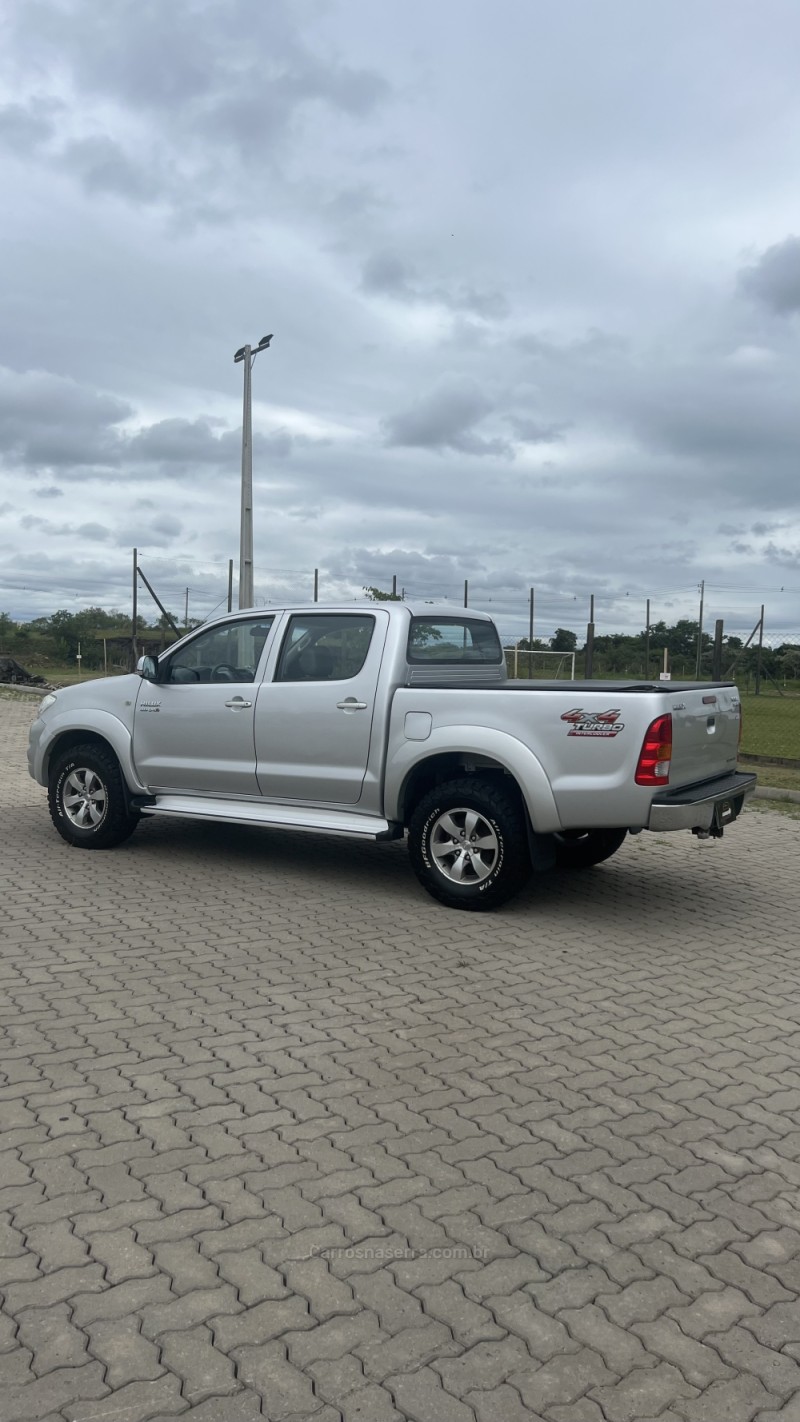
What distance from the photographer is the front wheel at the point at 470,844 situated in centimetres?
661

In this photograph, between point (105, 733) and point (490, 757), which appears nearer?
point (490, 757)

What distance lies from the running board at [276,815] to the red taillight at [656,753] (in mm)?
1697

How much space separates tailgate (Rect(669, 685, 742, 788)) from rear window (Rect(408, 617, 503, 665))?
70.6 inches

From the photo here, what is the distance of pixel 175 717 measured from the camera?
26.3 ft

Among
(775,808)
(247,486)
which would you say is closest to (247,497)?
(247,486)

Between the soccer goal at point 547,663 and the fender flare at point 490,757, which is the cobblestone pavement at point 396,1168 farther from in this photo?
the soccer goal at point 547,663

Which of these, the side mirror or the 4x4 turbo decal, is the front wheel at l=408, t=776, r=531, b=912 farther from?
the side mirror

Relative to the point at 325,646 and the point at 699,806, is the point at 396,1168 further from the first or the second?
the point at 325,646

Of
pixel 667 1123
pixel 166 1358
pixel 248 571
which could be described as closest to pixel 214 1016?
pixel 667 1123

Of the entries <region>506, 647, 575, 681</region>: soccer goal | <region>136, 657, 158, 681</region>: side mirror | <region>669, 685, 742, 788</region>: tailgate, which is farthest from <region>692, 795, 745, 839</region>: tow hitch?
<region>506, 647, 575, 681</region>: soccer goal

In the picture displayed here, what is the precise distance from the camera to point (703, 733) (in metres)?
6.74

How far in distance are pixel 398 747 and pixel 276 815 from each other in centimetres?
107

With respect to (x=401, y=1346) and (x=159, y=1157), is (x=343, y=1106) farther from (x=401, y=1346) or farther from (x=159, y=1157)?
(x=401, y=1346)

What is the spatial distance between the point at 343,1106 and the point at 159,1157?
69 cm
